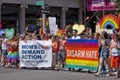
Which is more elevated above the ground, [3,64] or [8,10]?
[8,10]

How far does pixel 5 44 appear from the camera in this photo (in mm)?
23750

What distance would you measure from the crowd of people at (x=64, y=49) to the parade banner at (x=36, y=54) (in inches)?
10.7

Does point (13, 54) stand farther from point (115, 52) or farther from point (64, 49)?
point (115, 52)

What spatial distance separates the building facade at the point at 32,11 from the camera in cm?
4169

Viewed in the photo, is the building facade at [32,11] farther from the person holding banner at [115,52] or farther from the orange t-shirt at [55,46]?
the person holding banner at [115,52]

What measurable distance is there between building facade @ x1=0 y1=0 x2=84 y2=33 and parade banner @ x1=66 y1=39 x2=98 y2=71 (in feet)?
67.8

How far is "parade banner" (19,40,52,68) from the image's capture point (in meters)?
21.4

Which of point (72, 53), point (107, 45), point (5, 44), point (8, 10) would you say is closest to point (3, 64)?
point (5, 44)

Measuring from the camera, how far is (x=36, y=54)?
21.5 meters

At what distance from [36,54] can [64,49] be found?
1534 mm

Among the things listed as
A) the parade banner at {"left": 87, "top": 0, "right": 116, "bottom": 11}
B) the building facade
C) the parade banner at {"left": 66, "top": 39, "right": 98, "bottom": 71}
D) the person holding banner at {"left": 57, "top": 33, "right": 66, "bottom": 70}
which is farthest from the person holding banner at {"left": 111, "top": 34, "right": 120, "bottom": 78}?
→ the building facade

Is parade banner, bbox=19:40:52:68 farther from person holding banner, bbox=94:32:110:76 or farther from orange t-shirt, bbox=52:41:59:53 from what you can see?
person holding banner, bbox=94:32:110:76

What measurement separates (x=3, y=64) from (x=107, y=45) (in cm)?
750

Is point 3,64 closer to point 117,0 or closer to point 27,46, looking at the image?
point 27,46
